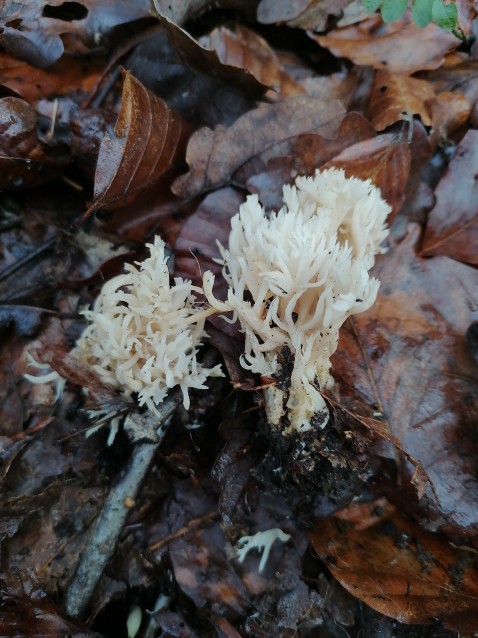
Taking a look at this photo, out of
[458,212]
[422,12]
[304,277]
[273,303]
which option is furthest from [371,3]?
[273,303]

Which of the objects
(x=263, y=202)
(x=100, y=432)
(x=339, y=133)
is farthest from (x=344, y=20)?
(x=100, y=432)

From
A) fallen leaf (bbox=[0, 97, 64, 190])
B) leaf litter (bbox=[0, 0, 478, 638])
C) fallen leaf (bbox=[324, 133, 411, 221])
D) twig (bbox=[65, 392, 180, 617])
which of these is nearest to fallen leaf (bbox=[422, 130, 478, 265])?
leaf litter (bbox=[0, 0, 478, 638])

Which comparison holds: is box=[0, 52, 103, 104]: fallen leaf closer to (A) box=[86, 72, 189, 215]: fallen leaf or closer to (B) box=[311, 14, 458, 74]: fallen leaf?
(A) box=[86, 72, 189, 215]: fallen leaf

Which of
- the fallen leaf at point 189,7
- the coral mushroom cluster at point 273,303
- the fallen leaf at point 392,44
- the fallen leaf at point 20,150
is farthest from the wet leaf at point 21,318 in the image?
the fallen leaf at point 392,44

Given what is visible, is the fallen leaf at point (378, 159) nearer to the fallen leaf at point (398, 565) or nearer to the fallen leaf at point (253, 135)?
the fallen leaf at point (253, 135)

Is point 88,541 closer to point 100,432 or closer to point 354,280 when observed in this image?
point 100,432
